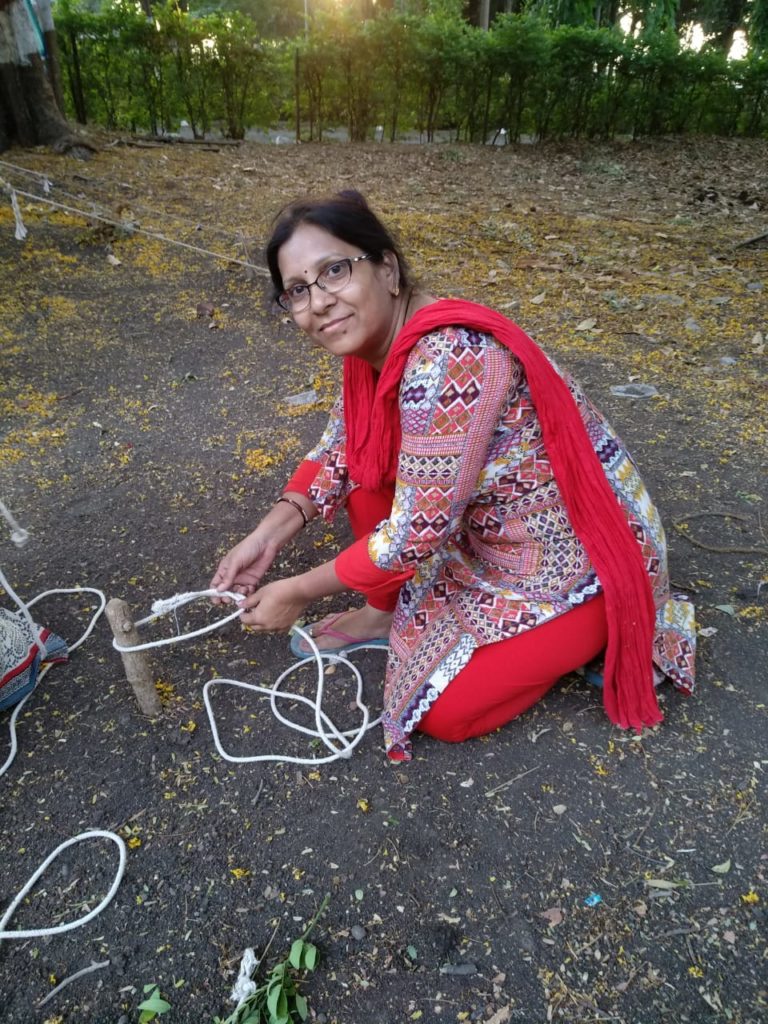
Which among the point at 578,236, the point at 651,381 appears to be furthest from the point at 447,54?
the point at 651,381

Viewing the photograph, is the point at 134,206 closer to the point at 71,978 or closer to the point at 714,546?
the point at 714,546

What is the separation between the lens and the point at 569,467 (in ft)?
5.11

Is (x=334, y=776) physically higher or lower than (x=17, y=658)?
lower

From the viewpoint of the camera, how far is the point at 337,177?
777 centimetres

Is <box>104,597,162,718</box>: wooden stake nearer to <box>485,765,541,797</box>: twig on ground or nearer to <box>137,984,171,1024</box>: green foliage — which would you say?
<box>137,984,171,1024</box>: green foliage

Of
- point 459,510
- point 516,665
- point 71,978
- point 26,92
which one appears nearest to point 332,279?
point 459,510

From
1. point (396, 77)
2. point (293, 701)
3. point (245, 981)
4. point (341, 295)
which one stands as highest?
point (341, 295)

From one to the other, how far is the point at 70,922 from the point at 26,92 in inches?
303

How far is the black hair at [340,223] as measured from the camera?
144 centimetres

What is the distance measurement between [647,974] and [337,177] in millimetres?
8038

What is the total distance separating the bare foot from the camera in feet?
7.02

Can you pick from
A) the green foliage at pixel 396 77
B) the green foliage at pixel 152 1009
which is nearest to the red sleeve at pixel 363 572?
the green foliage at pixel 152 1009

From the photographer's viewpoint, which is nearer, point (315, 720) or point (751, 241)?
point (315, 720)

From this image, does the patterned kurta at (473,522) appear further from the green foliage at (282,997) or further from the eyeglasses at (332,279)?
the green foliage at (282,997)
